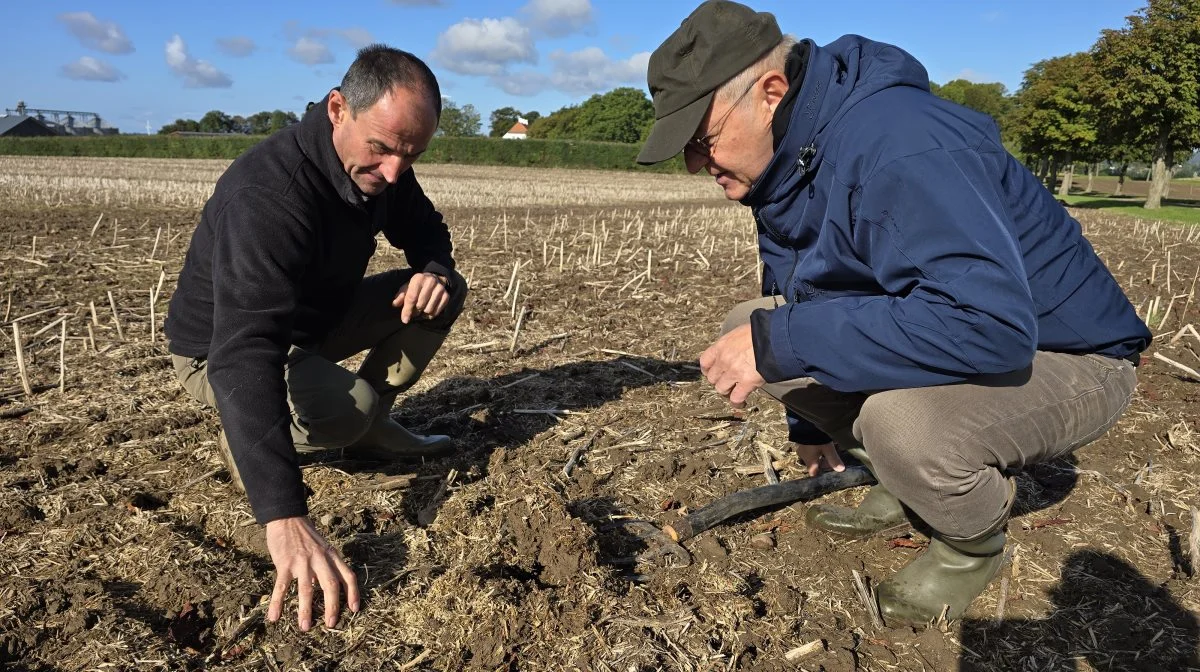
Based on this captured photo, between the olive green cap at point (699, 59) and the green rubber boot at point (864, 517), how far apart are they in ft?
5.64

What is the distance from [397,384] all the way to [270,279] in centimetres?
132

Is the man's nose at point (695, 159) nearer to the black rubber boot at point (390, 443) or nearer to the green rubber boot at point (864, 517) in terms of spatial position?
the green rubber boot at point (864, 517)

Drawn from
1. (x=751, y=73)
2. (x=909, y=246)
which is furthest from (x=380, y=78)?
(x=909, y=246)

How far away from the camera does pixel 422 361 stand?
3881 mm

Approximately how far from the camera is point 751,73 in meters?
2.34

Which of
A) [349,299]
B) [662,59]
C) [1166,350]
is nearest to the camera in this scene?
[662,59]

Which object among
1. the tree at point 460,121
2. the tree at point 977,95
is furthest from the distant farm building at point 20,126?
the tree at point 977,95

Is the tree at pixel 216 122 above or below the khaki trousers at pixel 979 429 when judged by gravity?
above

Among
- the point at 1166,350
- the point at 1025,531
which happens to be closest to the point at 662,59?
the point at 1025,531

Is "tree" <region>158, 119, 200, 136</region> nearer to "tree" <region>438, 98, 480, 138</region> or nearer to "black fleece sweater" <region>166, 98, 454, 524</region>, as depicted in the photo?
"tree" <region>438, 98, 480, 138</region>

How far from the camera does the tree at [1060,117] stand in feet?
134

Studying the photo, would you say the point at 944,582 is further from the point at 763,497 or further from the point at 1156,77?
the point at 1156,77

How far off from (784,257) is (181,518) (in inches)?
107

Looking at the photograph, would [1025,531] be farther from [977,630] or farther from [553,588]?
[553,588]
